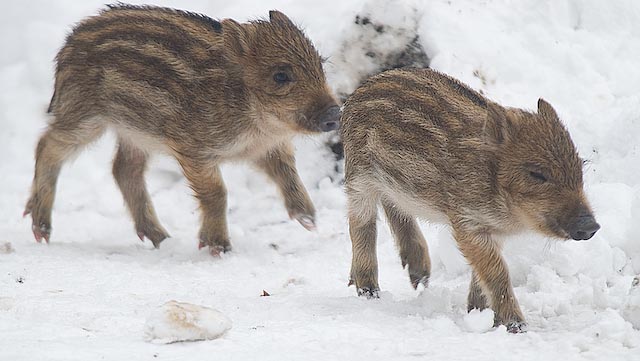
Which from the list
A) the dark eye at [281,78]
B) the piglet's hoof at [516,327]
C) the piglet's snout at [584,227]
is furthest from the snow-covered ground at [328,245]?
the dark eye at [281,78]

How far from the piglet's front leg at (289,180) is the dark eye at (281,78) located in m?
0.63

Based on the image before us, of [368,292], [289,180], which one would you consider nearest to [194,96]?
[289,180]

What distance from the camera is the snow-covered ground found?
4281mm

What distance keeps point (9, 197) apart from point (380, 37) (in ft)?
10.1

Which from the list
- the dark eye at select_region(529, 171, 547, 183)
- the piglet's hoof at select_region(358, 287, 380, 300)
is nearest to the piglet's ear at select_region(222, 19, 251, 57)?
the piglet's hoof at select_region(358, 287, 380, 300)

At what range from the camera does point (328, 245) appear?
7.11m

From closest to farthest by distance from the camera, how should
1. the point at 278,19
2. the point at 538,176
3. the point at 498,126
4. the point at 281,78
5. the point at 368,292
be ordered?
the point at 538,176, the point at 498,126, the point at 368,292, the point at 281,78, the point at 278,19

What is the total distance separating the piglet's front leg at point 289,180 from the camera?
7.18 m

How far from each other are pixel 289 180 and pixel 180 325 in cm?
327

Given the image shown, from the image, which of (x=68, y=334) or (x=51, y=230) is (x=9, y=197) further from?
(x=68, y=334)

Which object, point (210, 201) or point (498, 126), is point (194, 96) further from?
point (498, 126)

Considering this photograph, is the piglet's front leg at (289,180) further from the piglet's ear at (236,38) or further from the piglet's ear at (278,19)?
the piglet's ear at (278,19)

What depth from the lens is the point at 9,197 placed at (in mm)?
7852

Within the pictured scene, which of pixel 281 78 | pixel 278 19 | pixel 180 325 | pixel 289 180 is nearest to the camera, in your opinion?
pixel 180 325
